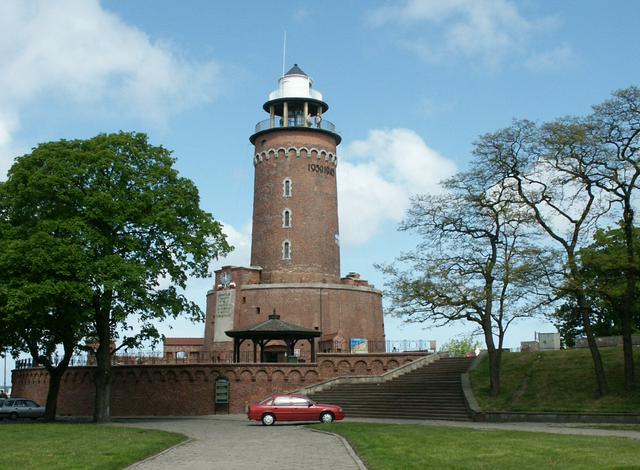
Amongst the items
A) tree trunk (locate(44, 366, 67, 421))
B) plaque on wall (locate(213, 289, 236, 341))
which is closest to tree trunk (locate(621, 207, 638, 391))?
tree trunk (locate(44, 366, 67, 421))

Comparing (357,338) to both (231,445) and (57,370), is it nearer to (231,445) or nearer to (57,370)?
(57,370)

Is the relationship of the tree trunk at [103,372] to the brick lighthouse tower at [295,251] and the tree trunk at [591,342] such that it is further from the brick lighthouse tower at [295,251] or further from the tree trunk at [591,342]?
the tree trunk at [591,342]

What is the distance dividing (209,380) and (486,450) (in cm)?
2619

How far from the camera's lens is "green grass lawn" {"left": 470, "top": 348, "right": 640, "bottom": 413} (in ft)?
95.3

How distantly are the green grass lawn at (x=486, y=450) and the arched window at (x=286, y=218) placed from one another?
28835mm

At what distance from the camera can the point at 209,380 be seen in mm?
41281

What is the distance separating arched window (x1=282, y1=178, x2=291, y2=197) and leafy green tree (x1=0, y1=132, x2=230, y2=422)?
16.2 metres

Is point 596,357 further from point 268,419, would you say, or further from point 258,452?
point 258,452

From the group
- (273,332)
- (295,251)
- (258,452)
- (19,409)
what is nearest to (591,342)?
(258,452)

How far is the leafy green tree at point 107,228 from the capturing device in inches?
1203

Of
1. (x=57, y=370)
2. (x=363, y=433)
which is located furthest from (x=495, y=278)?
(x=57, y=370)

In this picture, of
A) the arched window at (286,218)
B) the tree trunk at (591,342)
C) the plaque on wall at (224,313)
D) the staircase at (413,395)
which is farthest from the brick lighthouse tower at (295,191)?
Answer: the tree trunk at (591,342)

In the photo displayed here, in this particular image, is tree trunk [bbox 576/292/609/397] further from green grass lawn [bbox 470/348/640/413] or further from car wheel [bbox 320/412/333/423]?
car wheel [bbox 320/412/333/423]

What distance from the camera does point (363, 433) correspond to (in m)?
22.6
